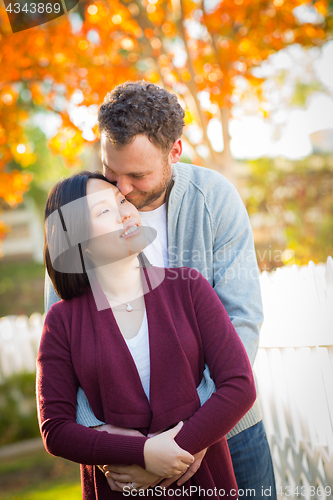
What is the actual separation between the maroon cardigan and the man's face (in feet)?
1.71

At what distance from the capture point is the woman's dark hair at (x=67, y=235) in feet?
5.62

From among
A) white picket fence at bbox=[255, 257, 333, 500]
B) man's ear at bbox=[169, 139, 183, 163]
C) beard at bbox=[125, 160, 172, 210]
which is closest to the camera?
beard at bbox=[125, 160, 172, 210]

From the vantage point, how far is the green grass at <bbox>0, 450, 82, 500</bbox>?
3727 millimetres

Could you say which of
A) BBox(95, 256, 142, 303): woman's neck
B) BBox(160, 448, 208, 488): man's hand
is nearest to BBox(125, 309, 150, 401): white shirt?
BBox(95, 256, 142, 303): woman's neck

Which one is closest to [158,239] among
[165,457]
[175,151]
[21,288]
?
[175,151]

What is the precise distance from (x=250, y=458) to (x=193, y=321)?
78cm

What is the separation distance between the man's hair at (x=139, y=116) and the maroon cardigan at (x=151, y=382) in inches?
28.3

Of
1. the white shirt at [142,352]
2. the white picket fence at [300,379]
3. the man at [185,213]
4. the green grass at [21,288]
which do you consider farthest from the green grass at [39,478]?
the green grass at [21,288]

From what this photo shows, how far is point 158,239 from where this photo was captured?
2.04m

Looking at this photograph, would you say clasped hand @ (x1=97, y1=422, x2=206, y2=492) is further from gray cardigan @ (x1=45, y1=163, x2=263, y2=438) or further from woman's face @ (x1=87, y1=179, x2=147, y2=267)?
woman's face @ (x1=87, y1=179, x2=147, y2=267)

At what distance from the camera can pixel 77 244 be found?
175 cm

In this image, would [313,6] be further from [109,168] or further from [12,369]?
[12,369]

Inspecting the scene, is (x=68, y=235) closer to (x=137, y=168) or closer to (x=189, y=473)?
(x=137, y=168)

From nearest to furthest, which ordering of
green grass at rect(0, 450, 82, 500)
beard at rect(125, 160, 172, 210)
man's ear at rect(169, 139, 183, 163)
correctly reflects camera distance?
1. beard at rect(125, 160, 172, 210)
2. man's ear at rect(169, 139, 183, 163)
3. green grass at rect(0, 450, 82, 500)
